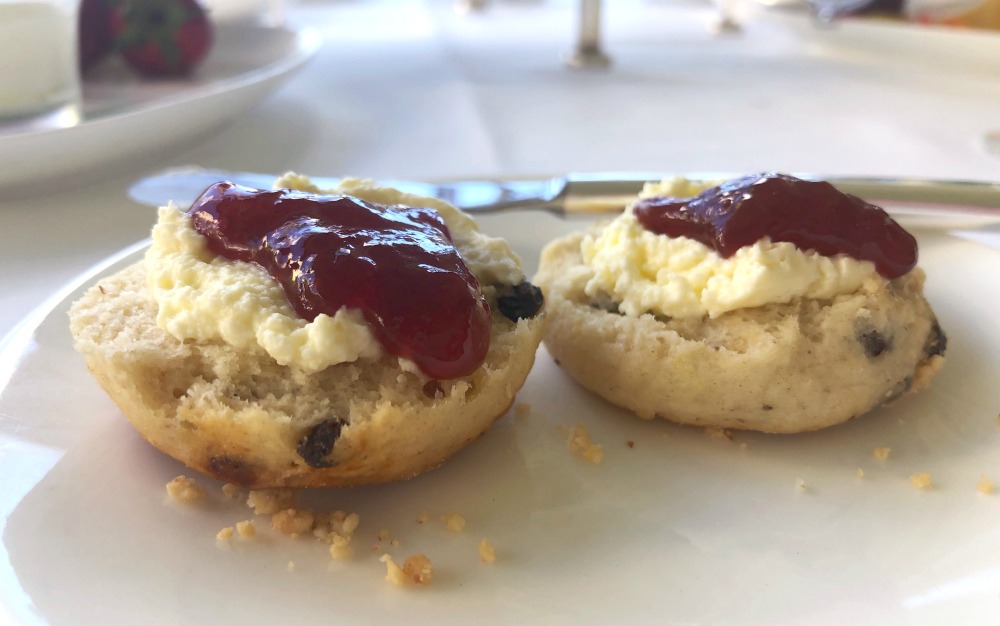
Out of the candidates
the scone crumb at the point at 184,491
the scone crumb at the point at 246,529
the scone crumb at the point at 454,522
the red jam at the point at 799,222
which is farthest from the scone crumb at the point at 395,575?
the red jam at the point at 799,222

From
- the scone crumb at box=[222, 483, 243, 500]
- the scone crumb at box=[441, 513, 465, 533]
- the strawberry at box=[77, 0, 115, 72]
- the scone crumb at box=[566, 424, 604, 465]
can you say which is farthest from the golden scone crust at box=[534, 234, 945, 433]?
the strawberry at box=[77, 0, 115, 72]

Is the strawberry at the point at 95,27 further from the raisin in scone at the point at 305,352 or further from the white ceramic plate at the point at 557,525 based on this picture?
the raisin in scone at the point at 305,352

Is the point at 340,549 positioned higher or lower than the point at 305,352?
lower

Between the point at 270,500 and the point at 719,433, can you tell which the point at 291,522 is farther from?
the point at 719,433

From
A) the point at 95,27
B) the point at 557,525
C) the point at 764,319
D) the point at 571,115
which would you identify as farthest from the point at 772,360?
the point at 95,27

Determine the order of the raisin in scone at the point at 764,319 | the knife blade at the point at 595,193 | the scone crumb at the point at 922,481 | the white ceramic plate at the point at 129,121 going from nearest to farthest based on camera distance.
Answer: the scone crumb at the point at 922,481, the raisin in scone at the point at 764,319, the knife blade at the point at 595,193, the white ceramic plate at the point at 129,121

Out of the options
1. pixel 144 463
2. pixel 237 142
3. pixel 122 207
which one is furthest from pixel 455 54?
pixel 144 463

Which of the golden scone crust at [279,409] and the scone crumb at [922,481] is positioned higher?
the golden scone crust at [279,409]

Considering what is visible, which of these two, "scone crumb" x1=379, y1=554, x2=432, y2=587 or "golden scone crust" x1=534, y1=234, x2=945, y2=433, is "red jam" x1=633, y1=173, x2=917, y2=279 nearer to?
"golden scone crust" x1=534, y1=234, x2=945, y2=433
